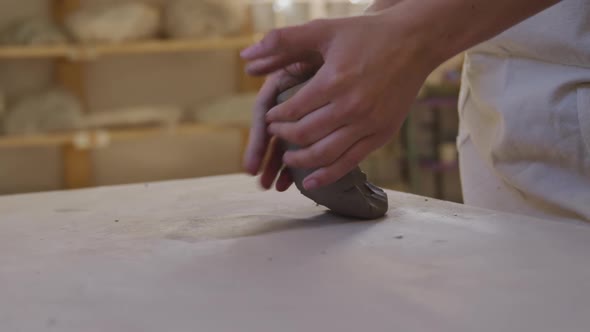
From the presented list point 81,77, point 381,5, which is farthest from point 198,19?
point 381,5

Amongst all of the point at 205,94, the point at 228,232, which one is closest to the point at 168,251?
the point at 228,232

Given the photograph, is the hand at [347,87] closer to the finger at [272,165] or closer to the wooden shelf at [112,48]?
the finger at [272,165]

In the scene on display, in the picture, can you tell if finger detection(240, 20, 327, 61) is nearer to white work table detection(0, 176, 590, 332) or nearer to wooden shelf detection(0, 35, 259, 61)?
white work table detection(0, 176, 590, 332)

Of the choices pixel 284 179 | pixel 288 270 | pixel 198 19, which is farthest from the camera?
pixel 198 19

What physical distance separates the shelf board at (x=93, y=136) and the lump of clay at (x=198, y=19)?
364 millimetres

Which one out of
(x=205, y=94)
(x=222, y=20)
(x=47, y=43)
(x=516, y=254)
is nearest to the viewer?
(x=516, y=254)

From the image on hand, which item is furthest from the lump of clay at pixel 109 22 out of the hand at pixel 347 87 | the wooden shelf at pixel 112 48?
the hand at pixel 347 87

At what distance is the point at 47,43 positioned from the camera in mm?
2807

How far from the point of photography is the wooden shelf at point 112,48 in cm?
278

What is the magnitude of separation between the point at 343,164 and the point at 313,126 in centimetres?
5

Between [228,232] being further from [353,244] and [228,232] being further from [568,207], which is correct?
[568,207]

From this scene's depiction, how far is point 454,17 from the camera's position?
729 mm

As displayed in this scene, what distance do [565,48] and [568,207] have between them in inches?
7.4

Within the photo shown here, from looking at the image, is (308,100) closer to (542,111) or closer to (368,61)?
(368,61)
